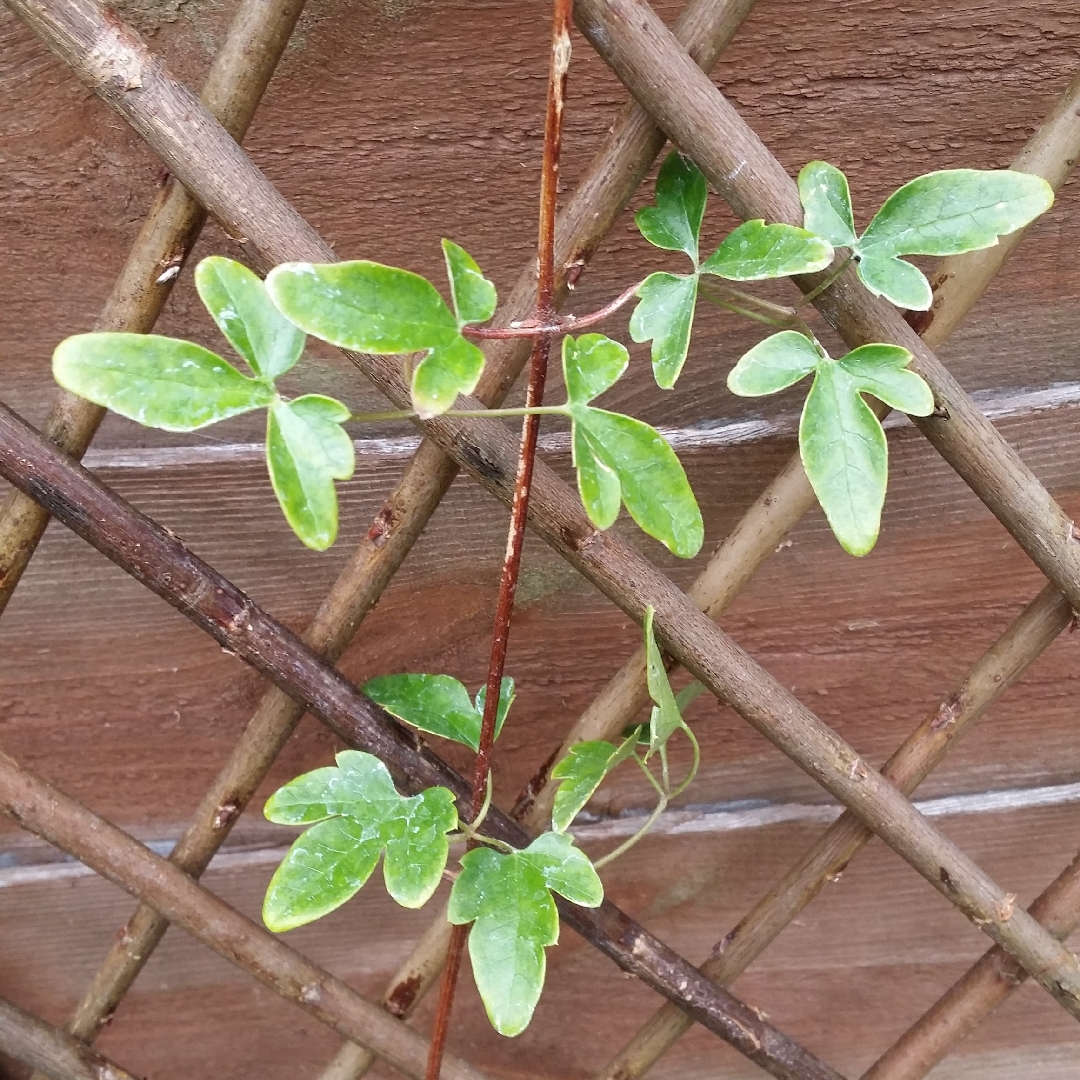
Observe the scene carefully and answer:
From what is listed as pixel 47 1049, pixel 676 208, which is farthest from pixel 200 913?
pixel 676 208

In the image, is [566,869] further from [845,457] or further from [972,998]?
[972,998]

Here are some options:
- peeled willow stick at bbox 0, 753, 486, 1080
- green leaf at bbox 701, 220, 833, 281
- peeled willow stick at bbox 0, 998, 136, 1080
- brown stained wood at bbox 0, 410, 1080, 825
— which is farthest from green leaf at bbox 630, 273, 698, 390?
peeled willow stick at bbox 0, 998, 136, 1080

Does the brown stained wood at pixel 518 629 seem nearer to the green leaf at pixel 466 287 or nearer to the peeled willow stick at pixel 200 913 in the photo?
the peeled willow stick at pixel 200 913

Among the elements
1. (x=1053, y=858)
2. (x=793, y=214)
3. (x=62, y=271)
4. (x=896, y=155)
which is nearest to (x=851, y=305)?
(x=793, y=214)

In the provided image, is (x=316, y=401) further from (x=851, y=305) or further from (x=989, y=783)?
(x=989, y=783)

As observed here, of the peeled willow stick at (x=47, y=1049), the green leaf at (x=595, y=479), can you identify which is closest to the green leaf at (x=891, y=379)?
the green leaf at (x=595, y=479)

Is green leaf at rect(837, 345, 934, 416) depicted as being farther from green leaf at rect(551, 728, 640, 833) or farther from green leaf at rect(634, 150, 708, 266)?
green leaf at rect(551, 728, 640, 833)
